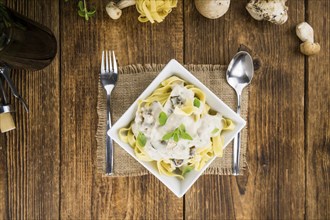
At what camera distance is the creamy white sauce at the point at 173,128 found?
1.08 meters

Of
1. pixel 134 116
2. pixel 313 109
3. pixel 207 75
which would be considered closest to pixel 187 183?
pixel 134 116

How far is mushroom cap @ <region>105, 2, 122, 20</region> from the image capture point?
1.24 metres

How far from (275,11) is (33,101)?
2.21 ft

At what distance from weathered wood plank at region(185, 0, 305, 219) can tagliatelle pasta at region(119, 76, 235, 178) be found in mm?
180

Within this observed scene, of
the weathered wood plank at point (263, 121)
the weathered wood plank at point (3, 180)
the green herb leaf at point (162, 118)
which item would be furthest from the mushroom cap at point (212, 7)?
the weathered wood plank at point (3, 180)

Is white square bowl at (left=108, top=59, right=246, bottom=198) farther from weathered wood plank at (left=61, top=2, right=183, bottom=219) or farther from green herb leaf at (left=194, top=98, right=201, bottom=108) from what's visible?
weathered wood plank at (left=61, top=2, right=183, bottom=219)

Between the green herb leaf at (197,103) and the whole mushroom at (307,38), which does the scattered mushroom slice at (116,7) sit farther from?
the whole mushroom at (307,38)

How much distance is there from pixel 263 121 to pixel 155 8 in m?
0.42

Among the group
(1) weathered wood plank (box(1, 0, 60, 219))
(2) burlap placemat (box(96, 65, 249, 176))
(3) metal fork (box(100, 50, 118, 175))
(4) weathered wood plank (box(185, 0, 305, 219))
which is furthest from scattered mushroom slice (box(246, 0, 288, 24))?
(1) weathered wood plank (box(1, 0, 60, 219))

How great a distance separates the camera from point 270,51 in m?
1.31

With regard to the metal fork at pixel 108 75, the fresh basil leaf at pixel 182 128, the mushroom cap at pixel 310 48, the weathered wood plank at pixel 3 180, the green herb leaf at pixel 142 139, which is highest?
the mushroom cap at pixel 310 48

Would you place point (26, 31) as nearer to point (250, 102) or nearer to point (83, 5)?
point (83, 5)

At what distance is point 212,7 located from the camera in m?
1.22

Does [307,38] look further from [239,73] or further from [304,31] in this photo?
Result: [239,73]
